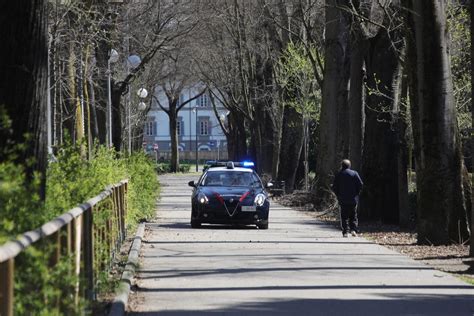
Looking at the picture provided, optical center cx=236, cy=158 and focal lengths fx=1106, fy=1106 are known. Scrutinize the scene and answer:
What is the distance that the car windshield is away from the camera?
27.9 m

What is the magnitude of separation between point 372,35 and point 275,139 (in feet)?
83.5

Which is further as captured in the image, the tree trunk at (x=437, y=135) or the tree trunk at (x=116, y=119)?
the tree trunk at (x=116, y=119)

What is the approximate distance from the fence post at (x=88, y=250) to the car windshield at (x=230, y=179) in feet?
53.7

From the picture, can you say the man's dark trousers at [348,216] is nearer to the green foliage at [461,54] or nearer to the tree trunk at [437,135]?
the tree trunk at [437,135]

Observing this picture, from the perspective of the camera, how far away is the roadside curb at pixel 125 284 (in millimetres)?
11203

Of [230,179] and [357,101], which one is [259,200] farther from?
[357,101]

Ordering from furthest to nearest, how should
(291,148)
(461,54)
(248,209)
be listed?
(291,148)
(461,54)
(248,209)

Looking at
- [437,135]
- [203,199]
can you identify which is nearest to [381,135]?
[203,199]

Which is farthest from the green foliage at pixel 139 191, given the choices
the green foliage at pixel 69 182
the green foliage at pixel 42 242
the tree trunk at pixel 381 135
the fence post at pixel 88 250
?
the fence post at pixel 88 250

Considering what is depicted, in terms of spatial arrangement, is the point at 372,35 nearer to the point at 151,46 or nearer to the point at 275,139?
the point at 151,46

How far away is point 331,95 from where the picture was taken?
3528 centimetres

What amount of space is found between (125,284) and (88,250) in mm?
2255

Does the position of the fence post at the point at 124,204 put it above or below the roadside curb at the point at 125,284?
above

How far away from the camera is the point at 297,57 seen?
44469 mm
